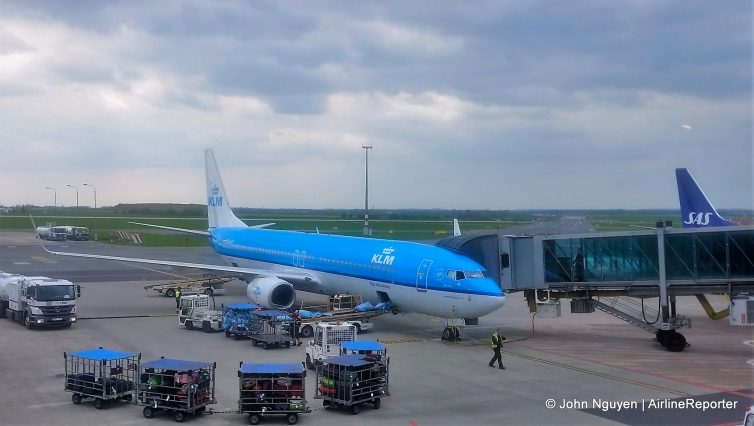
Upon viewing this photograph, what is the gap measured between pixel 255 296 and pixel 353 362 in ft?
58.2

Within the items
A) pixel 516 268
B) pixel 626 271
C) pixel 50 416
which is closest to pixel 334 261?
pixel 516 268

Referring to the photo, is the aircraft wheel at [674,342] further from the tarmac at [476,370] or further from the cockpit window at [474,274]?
the cockpit window at [474,274]

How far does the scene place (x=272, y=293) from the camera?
37.0 m

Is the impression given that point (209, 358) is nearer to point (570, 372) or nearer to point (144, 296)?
point (570, 372)

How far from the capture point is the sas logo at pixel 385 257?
34.8m

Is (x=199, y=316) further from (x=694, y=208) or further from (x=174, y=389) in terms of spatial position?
(x=694, y=208)

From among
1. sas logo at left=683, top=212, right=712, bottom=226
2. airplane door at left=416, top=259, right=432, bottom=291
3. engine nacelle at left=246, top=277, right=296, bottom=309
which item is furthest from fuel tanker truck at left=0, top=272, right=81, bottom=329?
sas logo at left=683, top=212, right=712, bottom=226

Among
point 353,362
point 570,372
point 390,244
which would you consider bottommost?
point 570,372

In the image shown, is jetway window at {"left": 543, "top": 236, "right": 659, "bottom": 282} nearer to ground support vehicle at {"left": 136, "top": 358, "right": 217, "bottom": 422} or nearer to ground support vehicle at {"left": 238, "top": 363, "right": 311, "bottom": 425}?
ground support vehicle at {"left": 238, "top": 363, "right": 311, "bottom": 425}

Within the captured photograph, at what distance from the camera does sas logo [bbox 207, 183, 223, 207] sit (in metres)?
56.2

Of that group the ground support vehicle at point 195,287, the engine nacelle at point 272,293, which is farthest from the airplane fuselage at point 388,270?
the ground support vehicle at point 195,287

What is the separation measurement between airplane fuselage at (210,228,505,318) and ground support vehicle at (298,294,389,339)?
0.70m

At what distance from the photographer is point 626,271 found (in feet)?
102

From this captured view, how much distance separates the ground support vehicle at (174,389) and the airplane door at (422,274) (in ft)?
46.0
